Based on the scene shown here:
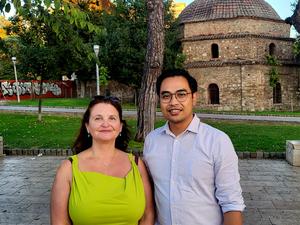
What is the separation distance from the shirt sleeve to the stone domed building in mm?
27505

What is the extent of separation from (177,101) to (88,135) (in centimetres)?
72

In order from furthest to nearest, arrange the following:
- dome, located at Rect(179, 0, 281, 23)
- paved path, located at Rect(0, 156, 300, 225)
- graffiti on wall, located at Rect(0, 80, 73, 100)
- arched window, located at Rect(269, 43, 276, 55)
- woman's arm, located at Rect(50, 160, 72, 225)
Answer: graffiti on wall, located at Rect(0, 80, 73, 100) → arched window, located at Rect(269, 43, 276, 55) → dome, located at Rect(179, 0, 281, 23) → paved path, located at Rect(0, 156, 300, 225) → woman's arm, located at Rect(50, 160, 72, 225)

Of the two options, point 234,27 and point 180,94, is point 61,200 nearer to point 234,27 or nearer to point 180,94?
point 180,94

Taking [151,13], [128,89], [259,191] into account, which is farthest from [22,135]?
[128,89]

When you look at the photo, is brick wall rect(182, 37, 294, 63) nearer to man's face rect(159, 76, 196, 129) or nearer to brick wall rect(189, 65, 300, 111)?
brick wall rect(189, 65, 300, 111)

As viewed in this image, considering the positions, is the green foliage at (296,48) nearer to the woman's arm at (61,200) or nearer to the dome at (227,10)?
the dome at (227,10)

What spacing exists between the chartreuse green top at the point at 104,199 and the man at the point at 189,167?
0.51ft

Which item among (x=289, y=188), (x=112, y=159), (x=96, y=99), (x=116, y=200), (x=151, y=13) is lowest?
(x=289, y=188)

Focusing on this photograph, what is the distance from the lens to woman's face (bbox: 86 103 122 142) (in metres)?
2.79

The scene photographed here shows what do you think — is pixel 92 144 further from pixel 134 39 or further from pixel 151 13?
pixel 134 39

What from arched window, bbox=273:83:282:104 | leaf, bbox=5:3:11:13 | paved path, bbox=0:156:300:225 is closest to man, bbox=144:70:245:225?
leaf, bbox=5:3:11:13

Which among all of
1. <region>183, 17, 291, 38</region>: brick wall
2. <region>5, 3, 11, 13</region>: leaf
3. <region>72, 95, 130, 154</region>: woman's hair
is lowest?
<region>72, 95, 130, 154</region>: woman's hair

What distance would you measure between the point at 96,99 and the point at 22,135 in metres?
12.3

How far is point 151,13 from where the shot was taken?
11672mm
